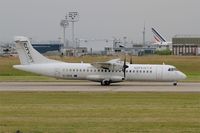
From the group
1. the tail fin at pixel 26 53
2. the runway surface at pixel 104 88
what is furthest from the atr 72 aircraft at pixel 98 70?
the runway surface at pixel 104 88

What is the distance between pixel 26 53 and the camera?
51875 millimetres

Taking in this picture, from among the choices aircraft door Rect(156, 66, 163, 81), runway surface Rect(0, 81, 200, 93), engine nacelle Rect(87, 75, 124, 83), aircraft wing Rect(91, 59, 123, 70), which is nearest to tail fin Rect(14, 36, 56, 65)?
runway surface Rect(0, 81, 200, 93)

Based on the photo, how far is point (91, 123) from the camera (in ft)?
66.6

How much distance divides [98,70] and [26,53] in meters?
7.49

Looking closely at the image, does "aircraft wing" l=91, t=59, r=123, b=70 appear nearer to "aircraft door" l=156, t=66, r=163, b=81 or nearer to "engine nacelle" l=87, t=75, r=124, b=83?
"engine nacelle" l=87, t=75, r=124, b=83

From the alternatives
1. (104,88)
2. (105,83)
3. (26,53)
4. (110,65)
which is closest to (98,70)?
(110,65)

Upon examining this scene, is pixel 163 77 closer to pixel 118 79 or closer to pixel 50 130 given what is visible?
pixel 118 79

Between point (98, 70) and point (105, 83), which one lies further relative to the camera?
point (98, 70)

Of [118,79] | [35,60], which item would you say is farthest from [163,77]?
[35,60]

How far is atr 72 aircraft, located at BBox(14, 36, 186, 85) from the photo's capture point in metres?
50.8

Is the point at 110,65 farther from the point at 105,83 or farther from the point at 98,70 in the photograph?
the point at 105,83

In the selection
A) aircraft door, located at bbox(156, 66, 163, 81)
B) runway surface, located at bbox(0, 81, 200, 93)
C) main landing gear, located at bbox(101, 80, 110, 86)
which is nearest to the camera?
runway surface, located at bbox(0, 81, 200, 93)

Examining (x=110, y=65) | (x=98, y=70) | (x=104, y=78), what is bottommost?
(x=104, y=78)

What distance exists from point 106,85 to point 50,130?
109 feet
